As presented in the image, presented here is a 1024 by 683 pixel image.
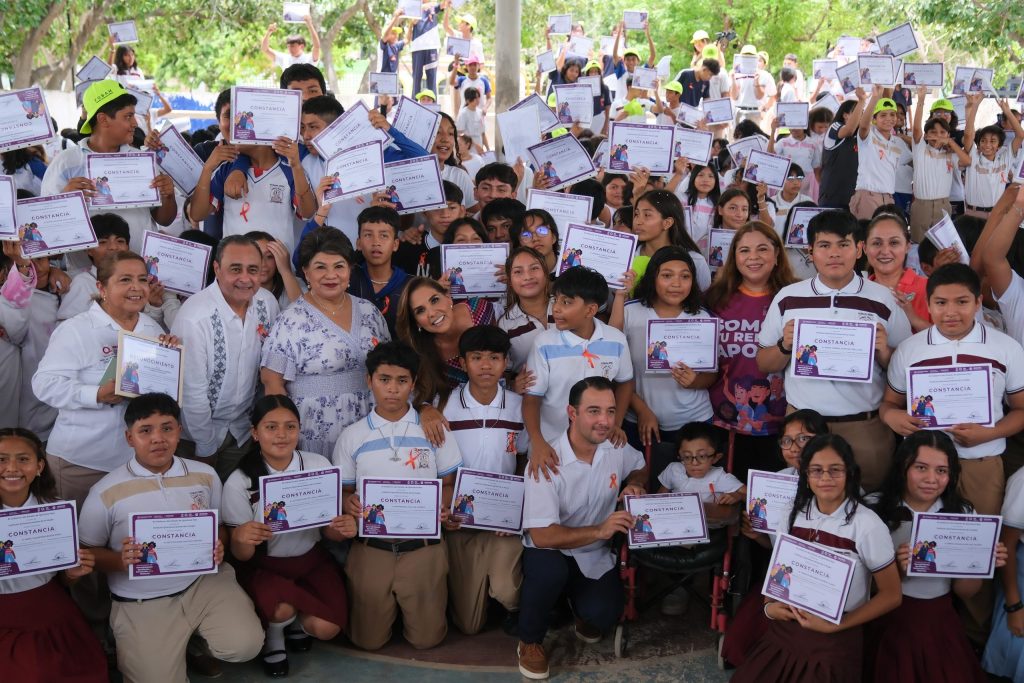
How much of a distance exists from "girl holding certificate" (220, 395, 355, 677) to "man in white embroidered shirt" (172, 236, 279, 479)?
0.30 m

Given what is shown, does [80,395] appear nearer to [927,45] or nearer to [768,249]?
[768,249]

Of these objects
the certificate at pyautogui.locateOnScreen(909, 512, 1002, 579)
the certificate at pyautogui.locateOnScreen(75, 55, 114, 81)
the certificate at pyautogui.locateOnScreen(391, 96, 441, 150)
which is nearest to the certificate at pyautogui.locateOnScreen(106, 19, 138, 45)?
the certificate at pyautogui.locateOnScreen(75, 55, 114, 81)

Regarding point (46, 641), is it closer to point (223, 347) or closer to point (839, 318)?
point (223, 347)

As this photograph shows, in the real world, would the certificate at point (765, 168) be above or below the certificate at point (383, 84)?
below

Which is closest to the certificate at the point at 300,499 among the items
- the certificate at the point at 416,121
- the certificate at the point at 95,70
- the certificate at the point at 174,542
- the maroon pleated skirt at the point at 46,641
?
the certificate at the point at 174,542

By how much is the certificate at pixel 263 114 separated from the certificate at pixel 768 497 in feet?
9.33

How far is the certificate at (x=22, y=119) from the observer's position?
493cm

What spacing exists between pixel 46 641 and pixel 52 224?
1903 millimetres

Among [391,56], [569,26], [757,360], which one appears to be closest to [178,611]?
[757,360]

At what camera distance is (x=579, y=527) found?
4.24m

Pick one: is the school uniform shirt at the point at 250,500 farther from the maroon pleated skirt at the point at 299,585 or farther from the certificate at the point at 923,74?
the certificate at the point at 923,74

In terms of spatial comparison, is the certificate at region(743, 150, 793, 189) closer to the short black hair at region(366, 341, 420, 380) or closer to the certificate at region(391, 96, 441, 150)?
the certificate at region(391, 96, 441, 150)

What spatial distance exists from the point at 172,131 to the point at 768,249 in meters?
3.19

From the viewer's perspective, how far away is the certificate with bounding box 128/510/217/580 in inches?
149
